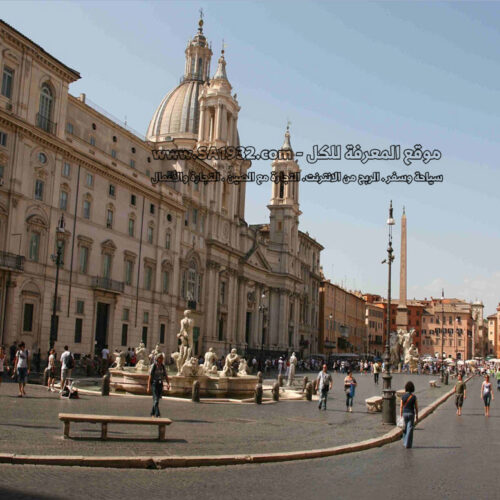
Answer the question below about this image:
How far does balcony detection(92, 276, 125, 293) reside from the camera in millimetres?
41969

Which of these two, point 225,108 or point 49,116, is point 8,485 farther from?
point 225,108

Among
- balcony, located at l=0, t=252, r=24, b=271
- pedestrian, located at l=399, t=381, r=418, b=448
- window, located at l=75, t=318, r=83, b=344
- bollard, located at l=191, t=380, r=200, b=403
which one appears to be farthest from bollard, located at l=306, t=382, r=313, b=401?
window, located at l=75, t=318, r=83, b=344

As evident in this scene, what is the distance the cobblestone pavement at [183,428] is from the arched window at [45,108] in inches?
705

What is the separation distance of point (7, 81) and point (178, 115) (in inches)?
1449

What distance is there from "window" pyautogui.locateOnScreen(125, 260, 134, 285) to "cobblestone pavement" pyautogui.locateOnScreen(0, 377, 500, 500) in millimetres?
34590

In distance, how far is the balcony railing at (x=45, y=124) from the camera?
1451 inches

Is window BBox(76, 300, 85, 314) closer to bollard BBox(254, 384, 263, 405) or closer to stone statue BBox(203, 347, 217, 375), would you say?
stone statue BBox(203, 347, 217, 375)

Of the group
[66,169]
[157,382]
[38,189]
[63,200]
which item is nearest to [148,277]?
[63,200]

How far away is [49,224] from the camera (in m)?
37.6

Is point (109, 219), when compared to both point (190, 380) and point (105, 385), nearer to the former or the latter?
point (190, 380)

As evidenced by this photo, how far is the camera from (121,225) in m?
45.3

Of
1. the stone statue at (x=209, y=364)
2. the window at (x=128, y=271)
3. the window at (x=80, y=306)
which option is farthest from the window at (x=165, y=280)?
the stone statue at (x=209, y=364)

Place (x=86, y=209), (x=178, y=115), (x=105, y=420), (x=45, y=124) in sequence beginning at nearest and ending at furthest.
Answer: (x=105, y=420) < (x=45, y=124) < (x=86, y=209) < (x=178, y=115)

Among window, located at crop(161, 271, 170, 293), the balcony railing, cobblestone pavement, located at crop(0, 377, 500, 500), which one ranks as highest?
the balcony railing
